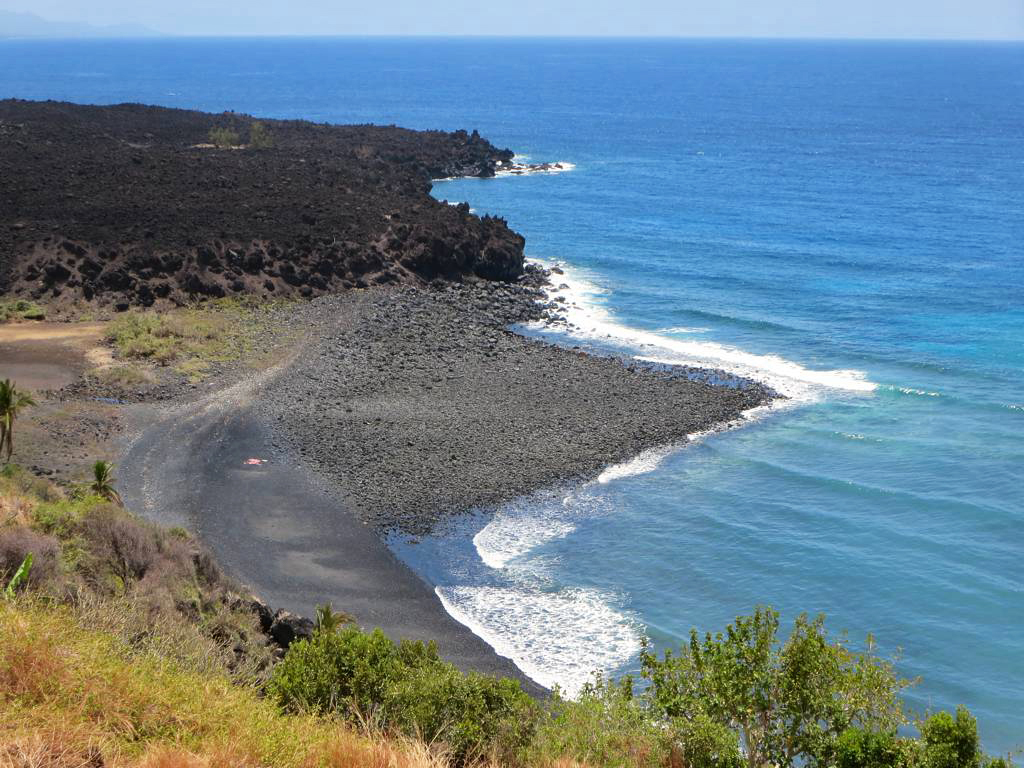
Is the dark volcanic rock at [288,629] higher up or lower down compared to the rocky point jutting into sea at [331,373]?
lower down

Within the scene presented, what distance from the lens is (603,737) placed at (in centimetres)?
1725

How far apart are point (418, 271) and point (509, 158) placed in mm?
58214

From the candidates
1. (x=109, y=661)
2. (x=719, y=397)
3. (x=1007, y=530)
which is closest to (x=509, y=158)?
(x=719, y=397)

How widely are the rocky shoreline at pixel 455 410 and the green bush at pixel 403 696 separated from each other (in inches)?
613

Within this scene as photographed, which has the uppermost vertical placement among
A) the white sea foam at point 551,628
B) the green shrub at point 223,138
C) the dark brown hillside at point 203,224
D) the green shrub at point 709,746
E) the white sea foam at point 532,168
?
the white sea foam at point 532,168

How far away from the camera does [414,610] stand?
31062 mm

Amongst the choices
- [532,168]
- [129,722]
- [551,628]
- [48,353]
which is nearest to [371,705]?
[129,722]

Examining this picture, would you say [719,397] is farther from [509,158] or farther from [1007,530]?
[509,158]

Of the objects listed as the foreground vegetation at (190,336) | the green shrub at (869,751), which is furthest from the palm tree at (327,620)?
the foreground vegetation at (190,336)

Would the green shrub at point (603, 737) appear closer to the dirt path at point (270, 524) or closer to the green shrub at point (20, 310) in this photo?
the dirt path at point (270, 524)

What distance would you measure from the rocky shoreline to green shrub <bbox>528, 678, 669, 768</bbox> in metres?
18.0

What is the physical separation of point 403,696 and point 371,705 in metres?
0.75

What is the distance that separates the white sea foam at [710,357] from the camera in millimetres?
50406

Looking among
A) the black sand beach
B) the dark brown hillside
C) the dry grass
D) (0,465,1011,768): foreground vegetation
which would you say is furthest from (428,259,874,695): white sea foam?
the dark brown hillside
